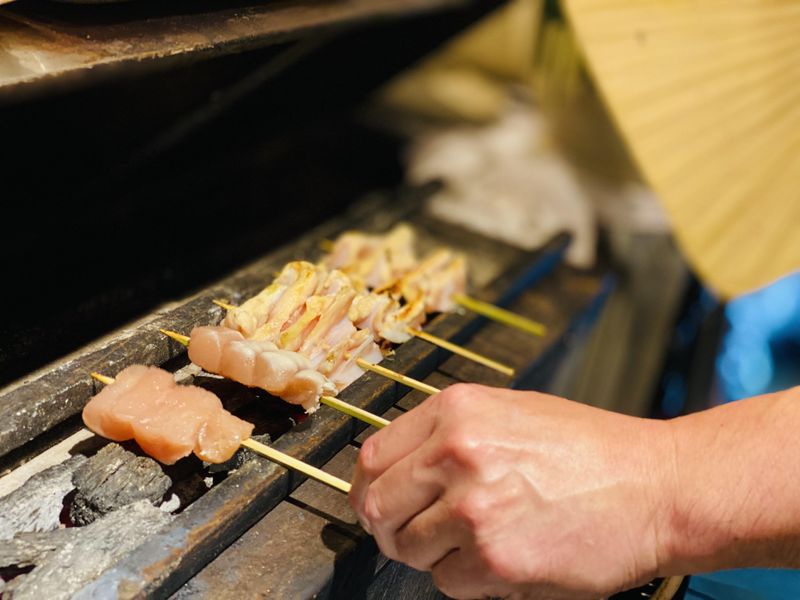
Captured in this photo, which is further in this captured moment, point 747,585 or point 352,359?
point 352,359

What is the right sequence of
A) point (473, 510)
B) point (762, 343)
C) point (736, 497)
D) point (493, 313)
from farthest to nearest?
point (762, 343), point (493, 313), point (736, 497), point (473, 510)

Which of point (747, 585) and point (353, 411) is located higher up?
point (353, 411)

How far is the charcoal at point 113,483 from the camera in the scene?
7.06 ft

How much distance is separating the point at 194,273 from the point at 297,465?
2.09m

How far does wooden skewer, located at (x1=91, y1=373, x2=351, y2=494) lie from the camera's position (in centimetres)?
217

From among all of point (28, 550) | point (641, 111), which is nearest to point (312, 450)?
point (28, 550)

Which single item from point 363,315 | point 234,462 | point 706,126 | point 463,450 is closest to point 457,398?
point 463,450

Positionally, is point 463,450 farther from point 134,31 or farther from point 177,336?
point 134,31

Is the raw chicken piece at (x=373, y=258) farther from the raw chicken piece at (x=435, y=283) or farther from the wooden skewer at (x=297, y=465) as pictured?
the wooden skewer at (x=297, y=465)

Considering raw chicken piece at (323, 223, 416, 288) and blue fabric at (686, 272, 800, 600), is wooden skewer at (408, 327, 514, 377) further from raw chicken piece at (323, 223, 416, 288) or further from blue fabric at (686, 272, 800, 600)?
blue fabric at (686, 272, 800, 600)

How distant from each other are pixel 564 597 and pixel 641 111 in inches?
103

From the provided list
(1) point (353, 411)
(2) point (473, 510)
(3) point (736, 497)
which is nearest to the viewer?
(2) point (473, 510)

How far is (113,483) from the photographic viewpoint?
2178 mm

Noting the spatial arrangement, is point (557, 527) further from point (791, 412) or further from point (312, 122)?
point (312, 122)
